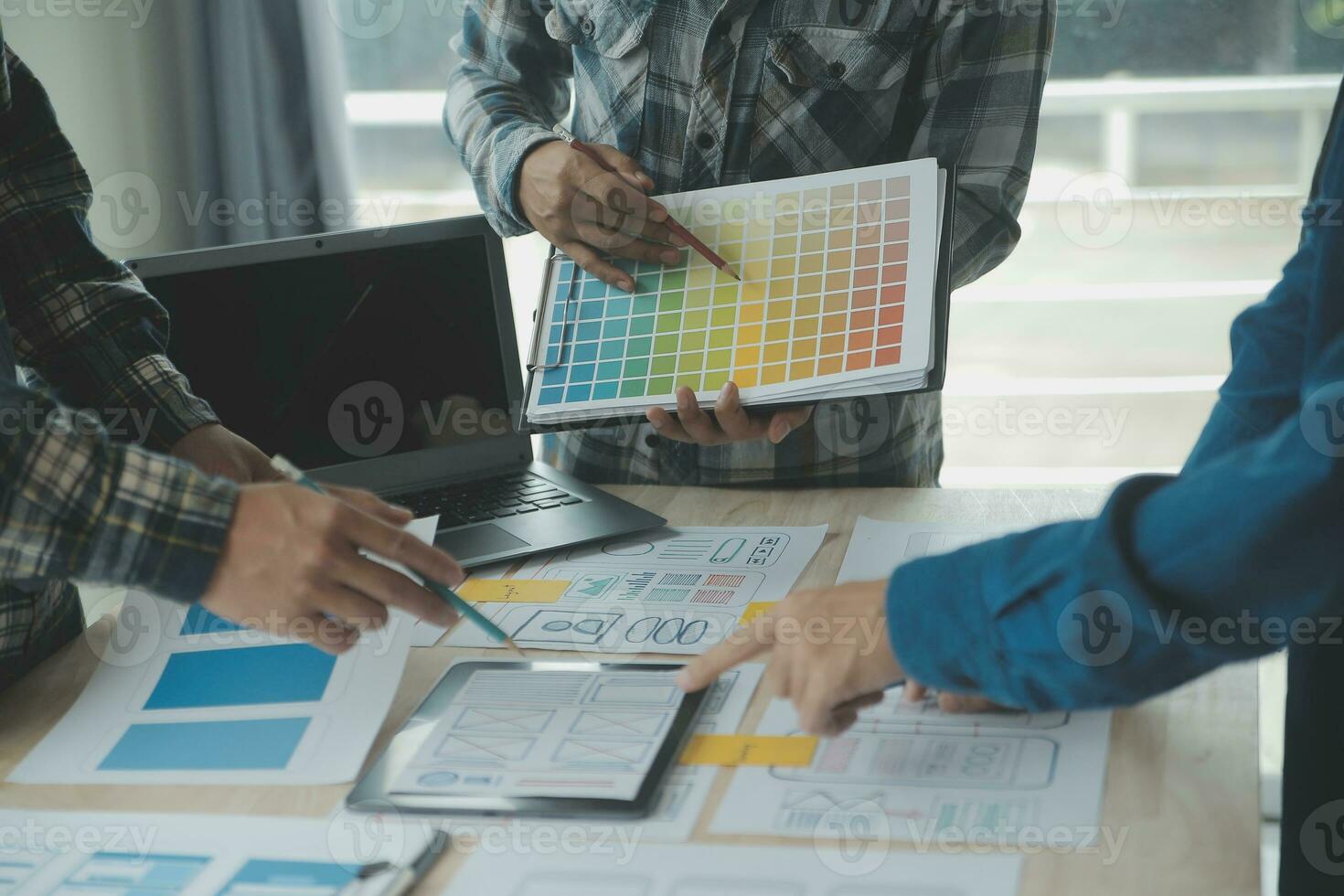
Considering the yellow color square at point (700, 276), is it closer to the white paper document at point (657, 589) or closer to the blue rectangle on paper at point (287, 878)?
the white paper document at point (657, 589)

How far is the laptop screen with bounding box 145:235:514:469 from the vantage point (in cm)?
126

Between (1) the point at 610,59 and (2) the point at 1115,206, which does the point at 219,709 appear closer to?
(1) the point at 610,59

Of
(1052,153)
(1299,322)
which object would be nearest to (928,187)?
(1299,322)

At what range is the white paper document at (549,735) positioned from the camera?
77 centimetres

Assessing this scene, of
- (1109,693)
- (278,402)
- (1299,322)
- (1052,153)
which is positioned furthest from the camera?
(1052,153)

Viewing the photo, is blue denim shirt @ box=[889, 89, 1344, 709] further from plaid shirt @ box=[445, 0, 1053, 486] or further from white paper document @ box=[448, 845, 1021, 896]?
plaid shirt @ box=[445, 0, 1053, 486]

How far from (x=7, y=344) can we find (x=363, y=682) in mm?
395

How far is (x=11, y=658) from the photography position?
0.95 meters

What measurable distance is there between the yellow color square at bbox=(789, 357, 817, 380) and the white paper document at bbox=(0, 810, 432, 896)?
52cm

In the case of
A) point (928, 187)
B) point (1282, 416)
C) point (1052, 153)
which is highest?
point (928, 187)

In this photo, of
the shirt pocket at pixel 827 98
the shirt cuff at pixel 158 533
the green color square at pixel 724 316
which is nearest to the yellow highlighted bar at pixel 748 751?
the shirt cuff at pixel 158 533

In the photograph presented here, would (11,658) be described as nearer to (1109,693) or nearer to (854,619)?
(854,619)

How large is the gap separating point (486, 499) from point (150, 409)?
13.7 inches

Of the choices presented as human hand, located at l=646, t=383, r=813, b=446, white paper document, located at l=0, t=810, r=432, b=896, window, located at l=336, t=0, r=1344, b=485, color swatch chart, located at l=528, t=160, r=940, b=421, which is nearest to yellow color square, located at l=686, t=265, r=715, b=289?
color swatch chart, located at l=528, t=160, r=940, b=421
